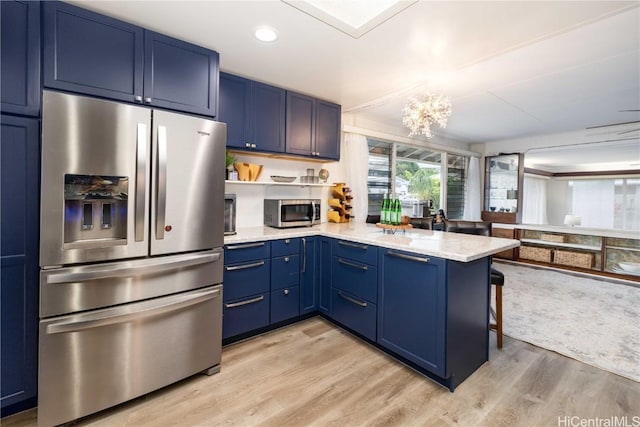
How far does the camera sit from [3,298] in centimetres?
154

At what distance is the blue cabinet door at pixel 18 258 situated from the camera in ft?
5.07

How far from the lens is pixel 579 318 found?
119 inches

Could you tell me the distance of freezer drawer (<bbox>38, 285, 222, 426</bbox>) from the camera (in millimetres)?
1513

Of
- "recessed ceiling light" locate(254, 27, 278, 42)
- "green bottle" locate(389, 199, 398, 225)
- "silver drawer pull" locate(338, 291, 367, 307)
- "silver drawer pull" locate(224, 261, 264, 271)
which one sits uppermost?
"recessed ceiling light" locate(254, 27, 278, 42)

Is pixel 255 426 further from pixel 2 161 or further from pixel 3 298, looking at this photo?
pixel 2 161

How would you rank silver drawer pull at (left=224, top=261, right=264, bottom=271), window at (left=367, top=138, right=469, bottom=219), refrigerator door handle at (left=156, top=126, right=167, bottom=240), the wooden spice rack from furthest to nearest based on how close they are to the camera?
window at (left=367, top=138, right=469, bottom=219) → the wooden spice rack → silver drawer pull at (left=224, top=261, right=264, bottom=271) → refrigerator door handle at (left=156, top=126, right=167, bottom=240)

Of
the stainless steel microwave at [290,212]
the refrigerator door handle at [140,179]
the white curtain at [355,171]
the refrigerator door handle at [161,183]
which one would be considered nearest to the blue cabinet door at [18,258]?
the refrigerator door handle at [140,179]

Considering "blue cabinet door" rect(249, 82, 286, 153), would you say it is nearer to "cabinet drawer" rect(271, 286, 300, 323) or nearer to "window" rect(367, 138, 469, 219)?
"cabinet drawer" rect(271, 286, 300, 323)

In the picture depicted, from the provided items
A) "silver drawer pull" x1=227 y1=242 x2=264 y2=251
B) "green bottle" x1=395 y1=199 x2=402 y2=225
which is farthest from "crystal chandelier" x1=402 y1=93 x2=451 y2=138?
"silver drawer pull" x1=227 y1=242 x2=264 y2=251

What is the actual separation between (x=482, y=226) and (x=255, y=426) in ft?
9.27

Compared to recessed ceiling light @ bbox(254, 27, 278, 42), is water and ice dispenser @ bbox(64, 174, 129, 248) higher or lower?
lower

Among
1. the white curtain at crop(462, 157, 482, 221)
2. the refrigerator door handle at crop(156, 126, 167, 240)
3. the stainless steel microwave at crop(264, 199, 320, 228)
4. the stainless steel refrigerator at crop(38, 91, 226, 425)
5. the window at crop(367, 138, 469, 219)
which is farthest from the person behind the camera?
the white curtain at crop(462, 157, 482, 221)

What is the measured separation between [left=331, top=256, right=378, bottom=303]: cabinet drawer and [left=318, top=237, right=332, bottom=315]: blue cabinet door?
0.07 metres

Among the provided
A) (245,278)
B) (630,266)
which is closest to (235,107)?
(245,278)
